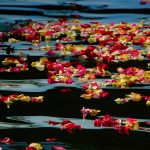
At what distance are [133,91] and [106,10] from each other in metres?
9.58

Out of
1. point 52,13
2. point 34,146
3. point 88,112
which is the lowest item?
point 34,146

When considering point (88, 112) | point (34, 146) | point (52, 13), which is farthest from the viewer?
point (52, 13)

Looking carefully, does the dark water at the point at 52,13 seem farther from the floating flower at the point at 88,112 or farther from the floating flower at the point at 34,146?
the floating flower at the point at 34,146

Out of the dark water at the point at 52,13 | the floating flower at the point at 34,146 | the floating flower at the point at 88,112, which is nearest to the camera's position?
the floating flower at the point at 34,146

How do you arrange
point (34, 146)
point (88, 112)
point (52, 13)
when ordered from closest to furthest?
1. point (34, 146)
2. point (88, 112)
3. point (52, 13)

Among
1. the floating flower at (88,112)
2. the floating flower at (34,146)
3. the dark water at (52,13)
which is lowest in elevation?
the floating flower at (34,146)

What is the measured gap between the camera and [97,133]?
5.98m

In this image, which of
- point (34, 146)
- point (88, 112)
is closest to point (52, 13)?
point (88, 112)

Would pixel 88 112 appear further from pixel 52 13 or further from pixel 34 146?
pixel 52 13

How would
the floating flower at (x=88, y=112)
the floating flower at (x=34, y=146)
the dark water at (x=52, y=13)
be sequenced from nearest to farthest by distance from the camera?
the floating flower at (x=34, y=146), the dark water at (x=52, y=13), the floating flower at (x=88, y=112)

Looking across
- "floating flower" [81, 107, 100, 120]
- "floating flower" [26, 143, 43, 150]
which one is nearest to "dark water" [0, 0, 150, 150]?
"floating flower" [81, 107, 100, 120]

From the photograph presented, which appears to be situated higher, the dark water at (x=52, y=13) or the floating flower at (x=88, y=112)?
the dark water at (x=52, y=13)

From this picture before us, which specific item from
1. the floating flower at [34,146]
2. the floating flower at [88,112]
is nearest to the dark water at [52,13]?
the floating flower at [88,112]

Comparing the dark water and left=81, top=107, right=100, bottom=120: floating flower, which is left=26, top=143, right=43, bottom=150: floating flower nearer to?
the dark water
